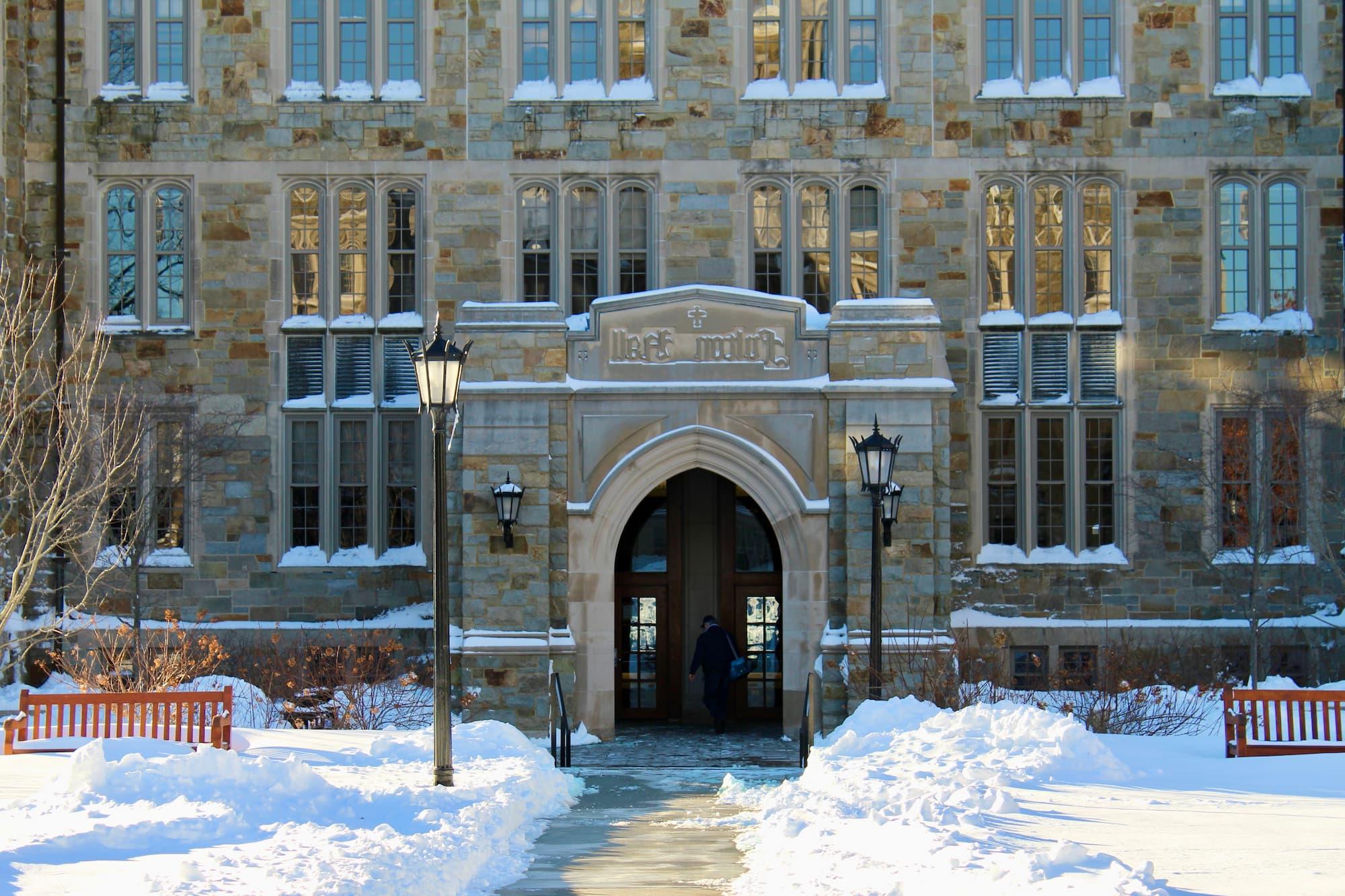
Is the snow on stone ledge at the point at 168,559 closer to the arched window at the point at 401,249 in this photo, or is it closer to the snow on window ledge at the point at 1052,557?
the arched window at the point at 401,249

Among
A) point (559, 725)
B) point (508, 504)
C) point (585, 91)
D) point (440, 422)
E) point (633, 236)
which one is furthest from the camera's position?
point (633, 236)

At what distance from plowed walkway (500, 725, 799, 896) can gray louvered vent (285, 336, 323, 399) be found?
6.46m

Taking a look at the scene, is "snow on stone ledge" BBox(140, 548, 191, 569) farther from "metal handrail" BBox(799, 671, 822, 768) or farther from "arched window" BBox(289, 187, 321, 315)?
"metal handrail" BBox(799, 671, 822, 768)

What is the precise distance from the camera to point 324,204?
75.7ft

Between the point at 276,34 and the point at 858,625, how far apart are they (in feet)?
38.1

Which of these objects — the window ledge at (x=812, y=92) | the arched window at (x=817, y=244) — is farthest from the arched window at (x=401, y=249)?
the arched window at (x=817, y=244)

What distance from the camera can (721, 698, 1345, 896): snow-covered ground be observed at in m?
8.22

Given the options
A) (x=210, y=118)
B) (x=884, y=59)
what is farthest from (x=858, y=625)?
(x=210, y=118)

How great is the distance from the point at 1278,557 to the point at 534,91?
11909 mm

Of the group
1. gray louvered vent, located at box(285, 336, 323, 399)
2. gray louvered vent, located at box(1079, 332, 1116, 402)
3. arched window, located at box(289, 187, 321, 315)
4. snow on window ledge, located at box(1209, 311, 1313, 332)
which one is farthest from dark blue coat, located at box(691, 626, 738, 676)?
snow on window ledge, located at box(1209, 311, 1313, 332)

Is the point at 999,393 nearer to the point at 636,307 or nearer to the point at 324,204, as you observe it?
the point at 636,307

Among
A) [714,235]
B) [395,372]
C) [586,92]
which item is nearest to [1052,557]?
[714,235]

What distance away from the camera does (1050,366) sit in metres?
23.0

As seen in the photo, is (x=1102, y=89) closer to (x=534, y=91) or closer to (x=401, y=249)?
(x=534, y=91)
